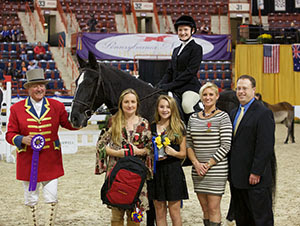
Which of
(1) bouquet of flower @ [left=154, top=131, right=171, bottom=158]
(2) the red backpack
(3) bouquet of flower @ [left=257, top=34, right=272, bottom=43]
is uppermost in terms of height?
(3) bouquet of flower @ [left=257, top=34, right=272, bottom=43]

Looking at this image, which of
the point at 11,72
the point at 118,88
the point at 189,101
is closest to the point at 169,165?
the point at 189,101

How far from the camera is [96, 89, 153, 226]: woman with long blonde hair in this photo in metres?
3.30

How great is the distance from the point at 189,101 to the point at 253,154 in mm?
1125

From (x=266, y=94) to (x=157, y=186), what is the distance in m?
17.7

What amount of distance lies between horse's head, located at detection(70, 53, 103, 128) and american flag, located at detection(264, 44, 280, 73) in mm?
16745

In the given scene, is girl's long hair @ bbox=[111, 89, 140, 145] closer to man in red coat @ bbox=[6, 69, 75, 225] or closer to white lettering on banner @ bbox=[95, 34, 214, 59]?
man in red coat @ bbox=[6, 69, 75, 225]

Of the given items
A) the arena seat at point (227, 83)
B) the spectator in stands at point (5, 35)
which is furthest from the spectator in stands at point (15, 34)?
the arena seat at point (227, 83)

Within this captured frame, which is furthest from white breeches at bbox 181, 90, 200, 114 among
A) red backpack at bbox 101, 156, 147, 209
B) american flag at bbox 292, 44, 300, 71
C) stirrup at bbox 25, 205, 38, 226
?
american flag at bbox 292, 44, 300, 71

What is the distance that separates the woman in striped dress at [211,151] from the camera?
11.0 ft

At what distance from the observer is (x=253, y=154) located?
3.29 metres

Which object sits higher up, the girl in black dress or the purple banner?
the purple banner

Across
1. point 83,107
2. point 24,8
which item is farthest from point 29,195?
point 24,8

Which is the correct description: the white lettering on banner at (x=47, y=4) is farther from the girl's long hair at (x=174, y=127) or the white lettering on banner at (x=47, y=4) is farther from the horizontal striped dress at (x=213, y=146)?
the horizontal striped dress at (x=213, y=146)

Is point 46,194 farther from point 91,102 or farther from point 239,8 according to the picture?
point 239,8
